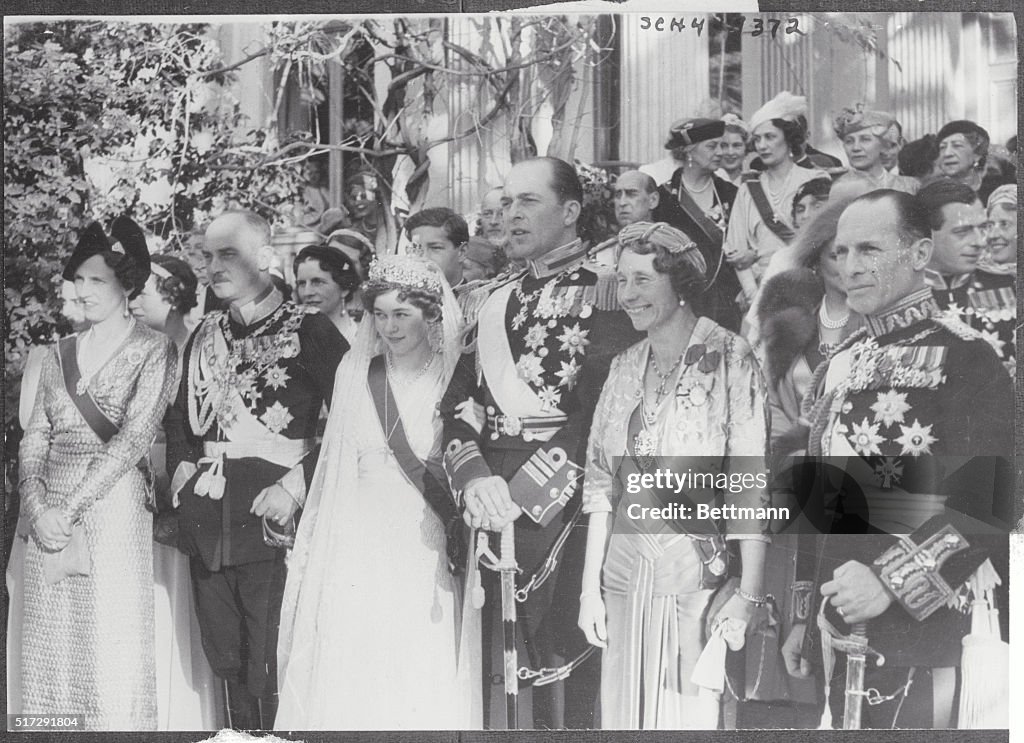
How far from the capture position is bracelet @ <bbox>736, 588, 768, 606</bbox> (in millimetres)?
1611

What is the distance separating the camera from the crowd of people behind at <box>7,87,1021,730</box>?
1.62 meters

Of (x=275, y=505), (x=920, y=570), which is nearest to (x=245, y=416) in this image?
(x=275, y=505)

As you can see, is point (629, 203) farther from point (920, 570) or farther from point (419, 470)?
point (920, 570)

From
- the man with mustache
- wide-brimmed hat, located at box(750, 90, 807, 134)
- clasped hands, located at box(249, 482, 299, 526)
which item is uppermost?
wide-brimmed hat, located at box(750, 90, 807, 134)

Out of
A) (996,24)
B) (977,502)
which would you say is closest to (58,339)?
(977,502)

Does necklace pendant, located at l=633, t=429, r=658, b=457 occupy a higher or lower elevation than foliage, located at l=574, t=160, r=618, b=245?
lower

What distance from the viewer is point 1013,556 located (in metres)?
1.64

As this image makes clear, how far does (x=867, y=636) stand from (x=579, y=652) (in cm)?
50

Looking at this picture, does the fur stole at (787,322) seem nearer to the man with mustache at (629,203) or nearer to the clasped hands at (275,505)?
the man with mustache at (629,203)

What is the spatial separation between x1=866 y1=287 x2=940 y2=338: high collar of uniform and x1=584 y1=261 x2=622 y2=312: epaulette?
45cm

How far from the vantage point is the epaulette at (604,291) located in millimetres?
1630

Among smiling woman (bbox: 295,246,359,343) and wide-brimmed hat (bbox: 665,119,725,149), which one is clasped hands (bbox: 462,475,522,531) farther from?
wide-brimmed hat (bbox: 665,119,725,149)

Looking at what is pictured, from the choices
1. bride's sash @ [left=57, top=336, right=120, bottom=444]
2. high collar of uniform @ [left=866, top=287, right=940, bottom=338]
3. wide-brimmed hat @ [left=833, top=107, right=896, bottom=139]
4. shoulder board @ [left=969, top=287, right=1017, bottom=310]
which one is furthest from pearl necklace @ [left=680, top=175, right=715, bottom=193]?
bride's sash @ [left=57, top=336, right=120, bottom=444]

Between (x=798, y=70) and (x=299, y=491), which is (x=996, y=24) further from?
(x=299, y=491)
